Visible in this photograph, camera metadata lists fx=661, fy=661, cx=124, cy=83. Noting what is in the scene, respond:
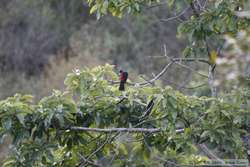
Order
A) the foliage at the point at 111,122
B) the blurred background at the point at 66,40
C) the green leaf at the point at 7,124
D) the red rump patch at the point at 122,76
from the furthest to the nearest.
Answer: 1. the blurred background at the point at 66,40
2. the red rump patch at the point at 122,76
3. the green leaf at the point at 7,124
4. the foliage at the point at 111,122

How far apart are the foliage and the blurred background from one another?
11902 mm

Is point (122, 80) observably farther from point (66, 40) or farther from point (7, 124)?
point (66, 40)

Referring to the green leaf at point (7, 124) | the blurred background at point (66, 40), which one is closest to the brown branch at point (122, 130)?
the green leaf at point (7, 124)

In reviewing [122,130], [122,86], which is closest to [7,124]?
[122,130]

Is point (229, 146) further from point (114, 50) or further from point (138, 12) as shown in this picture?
point (114, 50)

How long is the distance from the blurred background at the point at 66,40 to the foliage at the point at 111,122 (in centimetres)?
1190

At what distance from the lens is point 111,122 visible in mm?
5035

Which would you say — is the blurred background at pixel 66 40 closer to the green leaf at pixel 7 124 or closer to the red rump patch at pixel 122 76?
the red rump patch at pixel 122 76

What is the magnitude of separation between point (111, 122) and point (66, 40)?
18.3 m

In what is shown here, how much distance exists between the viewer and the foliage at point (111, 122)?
14.2 feet

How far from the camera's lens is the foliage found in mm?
4336

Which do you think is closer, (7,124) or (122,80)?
(7,124)

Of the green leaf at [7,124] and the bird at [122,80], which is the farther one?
the bird at [122,80]

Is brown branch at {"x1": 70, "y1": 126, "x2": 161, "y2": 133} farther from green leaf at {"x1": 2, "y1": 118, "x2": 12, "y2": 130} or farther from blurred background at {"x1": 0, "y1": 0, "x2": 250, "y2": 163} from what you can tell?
blurred background at {"x1": 0, "y1": 0, "x2": 250, "y2": 163}
